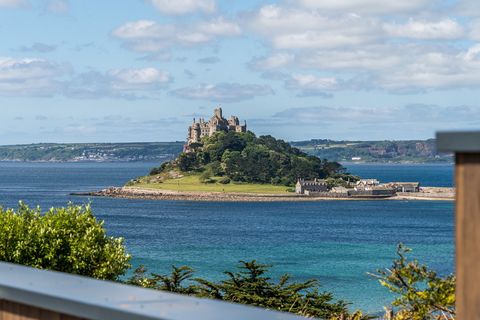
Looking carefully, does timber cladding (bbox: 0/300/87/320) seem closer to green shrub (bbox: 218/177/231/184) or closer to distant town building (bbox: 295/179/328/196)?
distant town building (bbox: 295/179/328/196)

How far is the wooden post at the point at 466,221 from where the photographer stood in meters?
2.15

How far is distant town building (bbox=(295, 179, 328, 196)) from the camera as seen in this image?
137 metres

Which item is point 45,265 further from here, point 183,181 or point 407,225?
point 183,181

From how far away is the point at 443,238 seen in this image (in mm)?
79500

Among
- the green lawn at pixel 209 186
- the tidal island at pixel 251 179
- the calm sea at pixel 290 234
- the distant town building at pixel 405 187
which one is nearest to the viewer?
the calm sea at pixel 290 234

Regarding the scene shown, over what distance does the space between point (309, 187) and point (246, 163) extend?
1469 centimetres

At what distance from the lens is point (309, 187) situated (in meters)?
138

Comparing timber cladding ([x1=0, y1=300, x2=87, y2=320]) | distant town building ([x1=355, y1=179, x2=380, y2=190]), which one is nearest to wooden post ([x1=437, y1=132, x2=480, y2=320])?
timber cladding ([x1=0, y1=300, x2=87, y2=320])

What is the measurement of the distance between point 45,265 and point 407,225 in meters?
77.8

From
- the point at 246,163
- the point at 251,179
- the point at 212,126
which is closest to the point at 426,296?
the point at 251,179

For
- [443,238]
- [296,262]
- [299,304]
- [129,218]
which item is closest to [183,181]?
A: [129,218]

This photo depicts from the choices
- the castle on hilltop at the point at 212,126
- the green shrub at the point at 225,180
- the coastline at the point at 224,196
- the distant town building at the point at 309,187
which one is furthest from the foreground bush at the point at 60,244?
the castle on hilltop at the point at 212,126

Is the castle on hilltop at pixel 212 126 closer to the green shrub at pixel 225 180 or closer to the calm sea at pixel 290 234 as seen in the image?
the green shrub at pixel 225 180

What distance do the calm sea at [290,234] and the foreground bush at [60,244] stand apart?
25.3 meters
